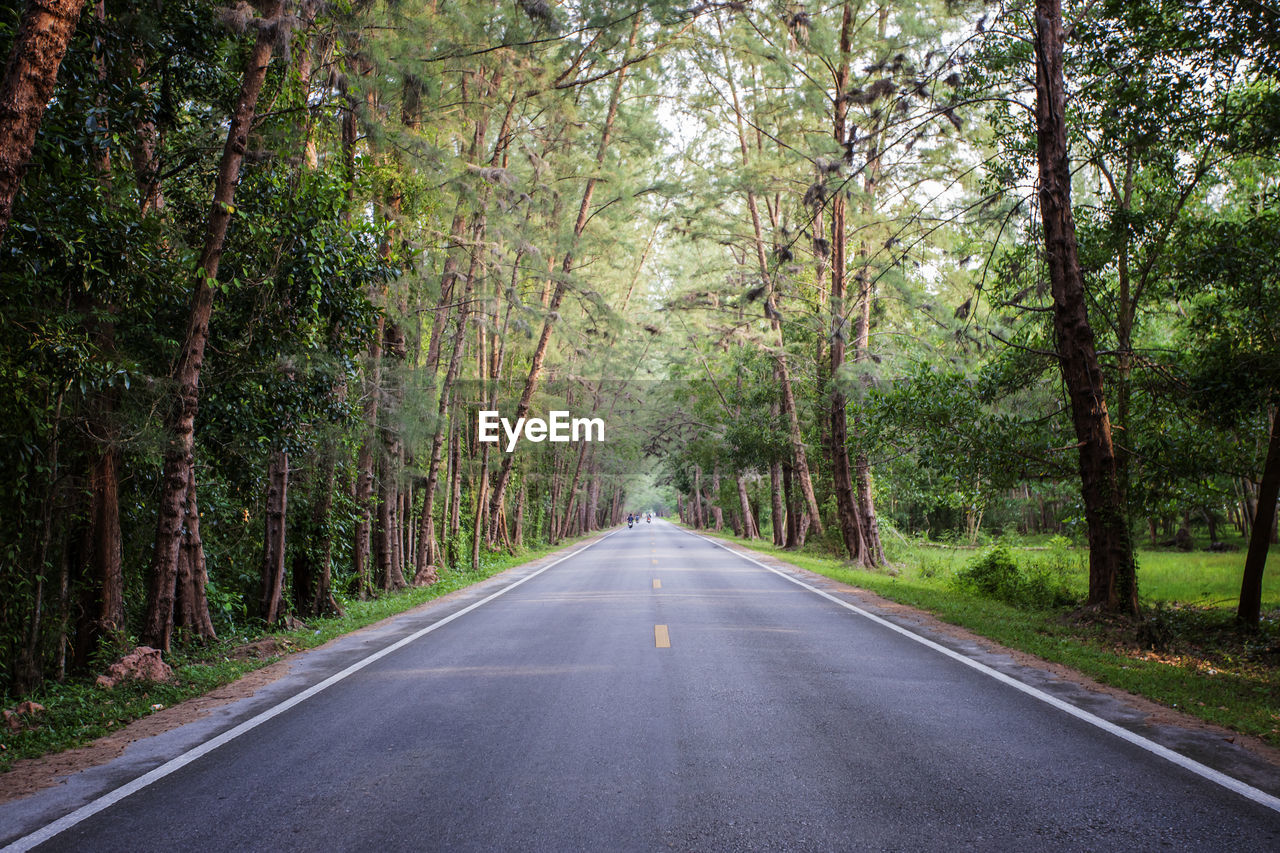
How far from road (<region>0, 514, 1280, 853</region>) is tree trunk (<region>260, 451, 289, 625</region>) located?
11.9 ft

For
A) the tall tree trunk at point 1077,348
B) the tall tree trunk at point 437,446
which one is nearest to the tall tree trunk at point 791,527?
the tall tree trunk at point 437,446

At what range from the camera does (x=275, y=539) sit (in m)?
10.9

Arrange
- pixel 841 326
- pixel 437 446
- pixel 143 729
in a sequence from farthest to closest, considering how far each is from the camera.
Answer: pixel 841 326 → pixel 437 446 → pixel 143 729

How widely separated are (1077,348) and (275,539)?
11537 mm

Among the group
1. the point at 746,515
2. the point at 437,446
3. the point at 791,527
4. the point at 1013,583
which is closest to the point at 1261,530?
the point at 1013,583

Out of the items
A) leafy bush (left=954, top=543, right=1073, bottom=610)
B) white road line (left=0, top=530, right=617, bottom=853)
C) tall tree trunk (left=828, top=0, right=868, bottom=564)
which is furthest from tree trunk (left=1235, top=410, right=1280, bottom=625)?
white road line (left=0, top=530, right=617, bottom=853)

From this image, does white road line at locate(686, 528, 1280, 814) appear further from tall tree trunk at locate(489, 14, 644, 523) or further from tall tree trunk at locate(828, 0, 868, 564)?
tall tree trunk at locate(489, 14, 644, 523)

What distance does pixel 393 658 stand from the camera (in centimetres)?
807

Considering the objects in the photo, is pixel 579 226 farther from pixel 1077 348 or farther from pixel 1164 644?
pixel 1164 644

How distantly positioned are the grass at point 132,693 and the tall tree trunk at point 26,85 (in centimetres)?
355

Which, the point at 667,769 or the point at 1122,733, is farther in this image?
the point at 1122,733

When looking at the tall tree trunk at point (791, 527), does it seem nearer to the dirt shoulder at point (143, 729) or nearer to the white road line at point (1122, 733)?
the white road line at point (1122, 733)

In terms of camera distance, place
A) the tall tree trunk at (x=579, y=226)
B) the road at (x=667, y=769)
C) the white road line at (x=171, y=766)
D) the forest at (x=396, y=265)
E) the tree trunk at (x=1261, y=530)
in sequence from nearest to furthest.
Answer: the road at (x=667, y=769), the white road line at (x=171, y=766), the forest at (x=396, y=265), the tree trunk at (x=1261, y=530), the tall tree trunk at (x=579, y=226)

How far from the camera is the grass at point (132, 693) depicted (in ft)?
17.7
